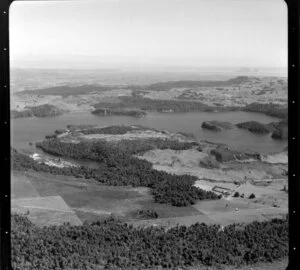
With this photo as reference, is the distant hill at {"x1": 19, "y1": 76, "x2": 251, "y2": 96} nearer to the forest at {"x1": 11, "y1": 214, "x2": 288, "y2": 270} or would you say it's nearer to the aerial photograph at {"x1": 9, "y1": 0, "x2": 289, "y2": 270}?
the aerial photograph at {"x1": 9, "y1": 0, "x2": 289, "y2": 270}

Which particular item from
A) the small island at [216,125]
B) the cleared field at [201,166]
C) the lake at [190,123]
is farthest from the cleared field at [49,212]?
the small island at [216,125]

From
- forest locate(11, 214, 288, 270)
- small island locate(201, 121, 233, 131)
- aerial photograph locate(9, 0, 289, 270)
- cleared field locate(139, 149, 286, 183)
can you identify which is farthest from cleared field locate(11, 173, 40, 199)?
small island locate(201, 121, 233, 131)

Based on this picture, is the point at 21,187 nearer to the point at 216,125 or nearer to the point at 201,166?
the point at 201,166

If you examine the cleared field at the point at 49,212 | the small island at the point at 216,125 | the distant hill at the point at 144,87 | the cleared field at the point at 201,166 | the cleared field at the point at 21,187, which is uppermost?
the distant hill at the point at 144,87

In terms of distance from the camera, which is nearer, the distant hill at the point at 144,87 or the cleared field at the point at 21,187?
the cleared field at the point at 21,187

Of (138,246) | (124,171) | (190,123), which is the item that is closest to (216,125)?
(190,123)

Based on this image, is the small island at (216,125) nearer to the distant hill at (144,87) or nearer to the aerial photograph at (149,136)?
the aerial photograph at (149,136)

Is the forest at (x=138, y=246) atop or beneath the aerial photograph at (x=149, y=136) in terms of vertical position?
beneath
